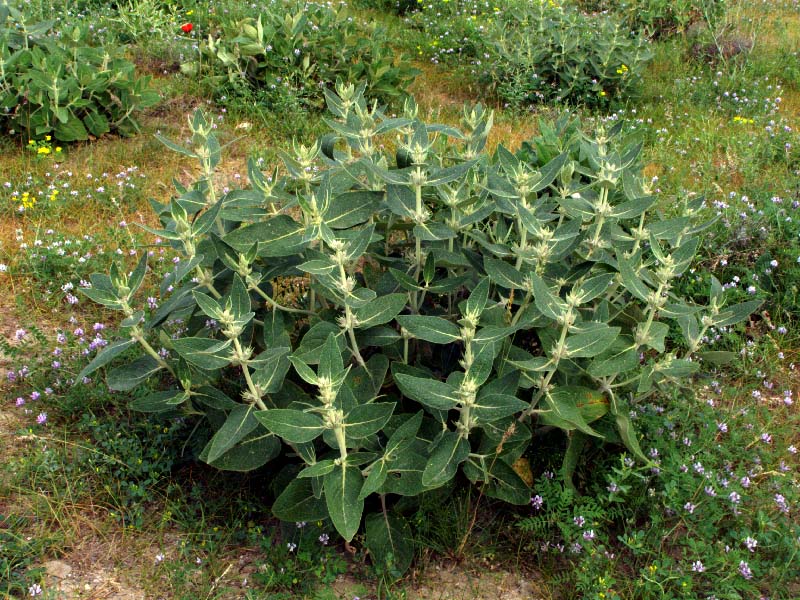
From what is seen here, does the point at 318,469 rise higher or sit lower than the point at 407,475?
higher

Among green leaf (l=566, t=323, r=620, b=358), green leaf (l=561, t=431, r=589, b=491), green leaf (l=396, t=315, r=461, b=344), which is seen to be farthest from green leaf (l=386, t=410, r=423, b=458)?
green leaf (l=561, t=431, r=589, b=491)

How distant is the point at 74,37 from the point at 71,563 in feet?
15.0

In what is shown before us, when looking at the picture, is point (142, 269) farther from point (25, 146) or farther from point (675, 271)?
point (25, 146)

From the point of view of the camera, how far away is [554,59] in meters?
7.09

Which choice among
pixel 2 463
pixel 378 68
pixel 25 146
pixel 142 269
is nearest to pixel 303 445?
pixel 142 269

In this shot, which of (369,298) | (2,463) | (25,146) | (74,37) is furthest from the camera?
(74,37)

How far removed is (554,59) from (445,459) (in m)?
5.47

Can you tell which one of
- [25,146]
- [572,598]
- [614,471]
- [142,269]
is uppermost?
[142,269]

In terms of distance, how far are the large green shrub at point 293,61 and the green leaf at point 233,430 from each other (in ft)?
13.5

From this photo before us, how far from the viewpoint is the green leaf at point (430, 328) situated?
2.58 meters

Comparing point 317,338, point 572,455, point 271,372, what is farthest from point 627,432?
point 271,372

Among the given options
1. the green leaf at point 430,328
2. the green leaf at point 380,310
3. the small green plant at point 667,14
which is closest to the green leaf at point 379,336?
the green leaf at point 380,310

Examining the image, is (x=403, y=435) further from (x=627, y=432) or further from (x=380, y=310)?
(x=627, y=432)

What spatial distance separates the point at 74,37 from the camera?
6.00 meters
